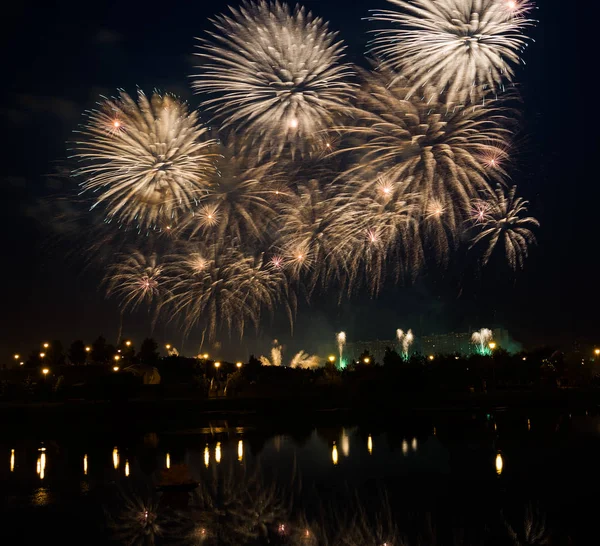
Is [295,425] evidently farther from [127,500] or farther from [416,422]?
[127,500]

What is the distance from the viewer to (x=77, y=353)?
102 meters

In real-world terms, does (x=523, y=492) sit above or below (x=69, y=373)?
below

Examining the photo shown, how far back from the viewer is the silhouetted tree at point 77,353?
10169 centimetres

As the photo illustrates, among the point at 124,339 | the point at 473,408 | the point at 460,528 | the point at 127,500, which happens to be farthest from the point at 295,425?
the point at 124,339

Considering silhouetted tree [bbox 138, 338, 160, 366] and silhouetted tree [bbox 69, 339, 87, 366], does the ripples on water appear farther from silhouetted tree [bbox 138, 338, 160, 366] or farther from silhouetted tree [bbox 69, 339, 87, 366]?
silhouetted tree [bbox 69, 339, 87, 366]

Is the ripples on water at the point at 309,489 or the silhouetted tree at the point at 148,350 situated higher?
the silhouetted tree at the point at 148,350

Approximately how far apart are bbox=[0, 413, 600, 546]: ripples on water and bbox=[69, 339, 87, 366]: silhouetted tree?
68348 millimetres

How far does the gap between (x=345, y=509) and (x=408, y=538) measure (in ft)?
11.5

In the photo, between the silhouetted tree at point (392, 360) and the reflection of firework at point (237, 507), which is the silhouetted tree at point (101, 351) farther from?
the reflection of firework at point (237, 507)

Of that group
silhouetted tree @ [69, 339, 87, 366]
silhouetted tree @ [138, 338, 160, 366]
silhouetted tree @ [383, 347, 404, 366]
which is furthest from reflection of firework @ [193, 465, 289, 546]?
silhouetted tree @ [69, 339, 87, 366]

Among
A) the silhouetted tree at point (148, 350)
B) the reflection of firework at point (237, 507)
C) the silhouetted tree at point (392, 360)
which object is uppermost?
the silhouetted tree at point (148, 350)

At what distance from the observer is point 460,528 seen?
16.2 meters

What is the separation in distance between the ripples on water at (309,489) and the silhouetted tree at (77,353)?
68.3 meters

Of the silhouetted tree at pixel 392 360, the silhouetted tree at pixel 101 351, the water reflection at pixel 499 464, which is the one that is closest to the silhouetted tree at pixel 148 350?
the silhouetted tree at pixel 101 351
